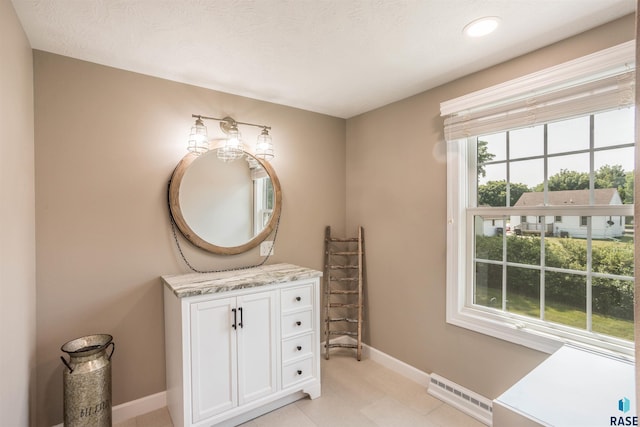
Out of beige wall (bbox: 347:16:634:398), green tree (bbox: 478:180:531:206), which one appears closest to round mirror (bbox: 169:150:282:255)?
beige wall (bbox: 347:16:634:398)

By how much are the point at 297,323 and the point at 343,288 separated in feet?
3.33

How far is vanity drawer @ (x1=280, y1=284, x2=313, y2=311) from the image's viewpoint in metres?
2.24

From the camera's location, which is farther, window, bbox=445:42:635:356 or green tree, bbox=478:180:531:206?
green tree, bbox=478:180:531:206

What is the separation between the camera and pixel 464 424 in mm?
2025

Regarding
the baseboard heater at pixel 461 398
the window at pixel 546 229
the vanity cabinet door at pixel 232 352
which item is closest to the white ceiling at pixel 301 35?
the window at pixel 546 229

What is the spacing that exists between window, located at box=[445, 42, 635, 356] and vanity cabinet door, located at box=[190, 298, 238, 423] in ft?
5.31

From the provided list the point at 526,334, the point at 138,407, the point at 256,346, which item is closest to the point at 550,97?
the point at 526,334

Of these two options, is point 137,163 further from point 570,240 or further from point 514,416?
point 570,240

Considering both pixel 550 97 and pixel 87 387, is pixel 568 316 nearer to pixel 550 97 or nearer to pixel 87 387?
pixel 550 97

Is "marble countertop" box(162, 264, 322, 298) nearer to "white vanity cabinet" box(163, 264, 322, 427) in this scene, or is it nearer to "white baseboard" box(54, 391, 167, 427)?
"white vanity cabinet" box(163, 264, 322, 427)

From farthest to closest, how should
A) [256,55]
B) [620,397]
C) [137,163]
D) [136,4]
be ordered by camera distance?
[137,163], [256,55], [136,4], [620,397]

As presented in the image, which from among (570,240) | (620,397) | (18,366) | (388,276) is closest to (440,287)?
(388,276)

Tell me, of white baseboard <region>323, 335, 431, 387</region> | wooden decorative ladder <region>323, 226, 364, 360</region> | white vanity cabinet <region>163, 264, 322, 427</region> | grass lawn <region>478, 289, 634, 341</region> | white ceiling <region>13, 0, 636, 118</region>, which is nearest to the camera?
white ceiling <region>13, 0, 636, 118</region>

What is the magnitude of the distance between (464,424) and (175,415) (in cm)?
192
